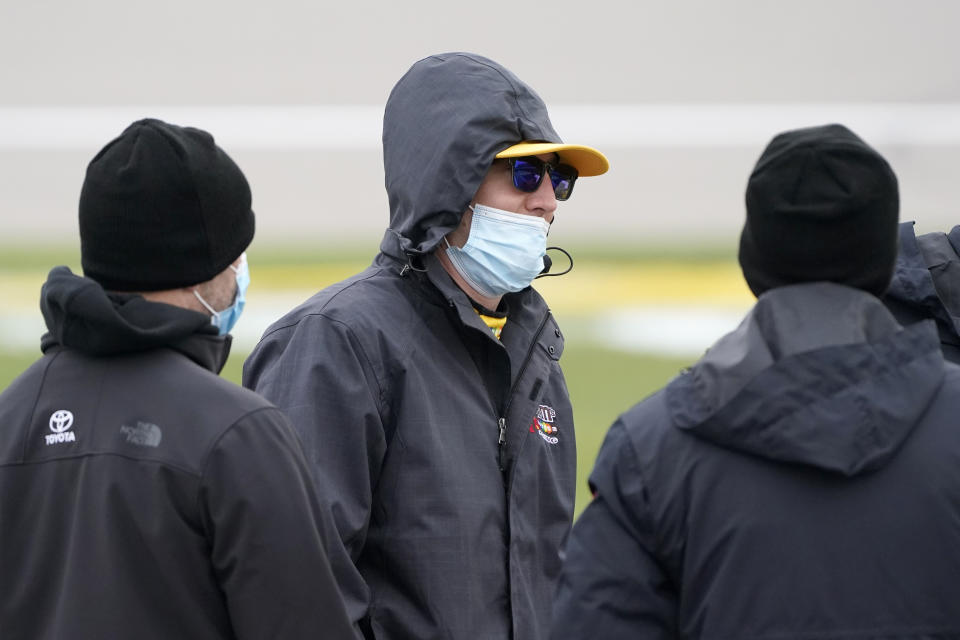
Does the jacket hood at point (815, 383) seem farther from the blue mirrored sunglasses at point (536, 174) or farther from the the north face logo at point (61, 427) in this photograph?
the blue mirrored sunglasses at point (536, 174)

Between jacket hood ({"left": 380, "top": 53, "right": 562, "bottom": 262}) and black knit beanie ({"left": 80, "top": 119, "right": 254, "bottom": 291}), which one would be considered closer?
black knit beanie ({"left": 80, "top": 119, "right": 254, "bottom": 291})

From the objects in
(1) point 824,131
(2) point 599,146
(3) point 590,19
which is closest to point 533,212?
(1) point 824,131

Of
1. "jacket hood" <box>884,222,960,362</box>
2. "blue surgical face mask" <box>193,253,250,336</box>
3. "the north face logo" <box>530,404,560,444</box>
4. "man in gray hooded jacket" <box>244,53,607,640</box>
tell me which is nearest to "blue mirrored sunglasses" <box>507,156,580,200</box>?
"man in gray hooded jacket" <box>244,53,607,640</box>

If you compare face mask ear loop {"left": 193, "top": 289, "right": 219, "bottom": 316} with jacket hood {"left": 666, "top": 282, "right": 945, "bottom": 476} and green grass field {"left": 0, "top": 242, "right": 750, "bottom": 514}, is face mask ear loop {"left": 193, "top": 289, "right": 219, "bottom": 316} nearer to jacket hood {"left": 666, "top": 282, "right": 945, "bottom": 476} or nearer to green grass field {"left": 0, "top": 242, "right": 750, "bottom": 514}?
jacket hood {"left": 666, "top": 282, "right": 945, "bottom": 476}

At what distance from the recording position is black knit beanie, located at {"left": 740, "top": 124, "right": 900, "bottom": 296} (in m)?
1.91

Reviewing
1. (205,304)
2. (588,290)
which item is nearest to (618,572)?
(205,304)

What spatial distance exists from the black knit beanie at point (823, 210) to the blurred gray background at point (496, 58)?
1958cm

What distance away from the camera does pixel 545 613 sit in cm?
284

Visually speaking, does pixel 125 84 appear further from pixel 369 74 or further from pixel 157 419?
pixel 157 419

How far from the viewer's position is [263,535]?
1.99 meters

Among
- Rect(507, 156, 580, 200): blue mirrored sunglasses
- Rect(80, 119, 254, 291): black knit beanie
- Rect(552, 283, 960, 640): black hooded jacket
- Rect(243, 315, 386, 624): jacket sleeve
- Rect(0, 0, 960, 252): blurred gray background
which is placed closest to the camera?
Rect(552, 283, 960, 640): black hooded jacket

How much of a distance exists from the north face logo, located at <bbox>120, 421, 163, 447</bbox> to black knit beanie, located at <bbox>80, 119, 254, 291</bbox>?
0.26m

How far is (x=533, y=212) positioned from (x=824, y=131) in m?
1.26

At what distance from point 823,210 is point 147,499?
1.10m
